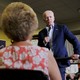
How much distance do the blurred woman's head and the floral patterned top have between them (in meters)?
0.07

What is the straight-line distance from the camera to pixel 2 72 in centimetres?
93

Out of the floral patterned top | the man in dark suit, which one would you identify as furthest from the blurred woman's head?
the man in dark suit

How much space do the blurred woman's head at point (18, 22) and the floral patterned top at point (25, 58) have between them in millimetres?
72

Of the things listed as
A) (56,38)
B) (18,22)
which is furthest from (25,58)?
(56,38)

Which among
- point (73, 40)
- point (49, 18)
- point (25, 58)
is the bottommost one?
point (73, 40)

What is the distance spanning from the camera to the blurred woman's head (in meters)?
1.14

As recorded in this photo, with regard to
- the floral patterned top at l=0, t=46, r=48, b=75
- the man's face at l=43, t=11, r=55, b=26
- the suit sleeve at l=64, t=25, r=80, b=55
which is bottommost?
the suit sleeve at l=64, t=25, r=80, b=55

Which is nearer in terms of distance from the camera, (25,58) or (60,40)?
(25,58)

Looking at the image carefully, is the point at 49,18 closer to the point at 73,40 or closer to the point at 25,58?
the point at 73,40

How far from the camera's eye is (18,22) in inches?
44.9

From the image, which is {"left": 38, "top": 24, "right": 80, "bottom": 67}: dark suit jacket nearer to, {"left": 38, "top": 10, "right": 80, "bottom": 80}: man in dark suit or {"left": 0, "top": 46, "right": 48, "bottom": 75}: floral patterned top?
{"left": 38, "top": 10, "right": 80, "bottom": 80}: man in dark suit

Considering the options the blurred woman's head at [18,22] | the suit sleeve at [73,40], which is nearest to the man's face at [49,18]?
the suit sleeve at [73,40]

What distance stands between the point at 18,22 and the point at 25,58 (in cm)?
19

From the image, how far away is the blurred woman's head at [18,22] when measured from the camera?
1145mm
